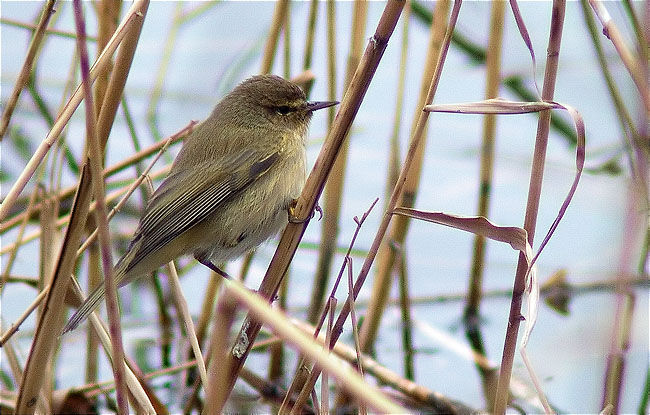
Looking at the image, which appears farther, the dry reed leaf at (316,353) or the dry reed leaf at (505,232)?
the dry reed leaf at (505,232)

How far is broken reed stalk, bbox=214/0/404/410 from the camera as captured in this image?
6.85 feet

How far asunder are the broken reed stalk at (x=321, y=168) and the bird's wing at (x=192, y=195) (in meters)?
0.71

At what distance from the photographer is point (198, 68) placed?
20.4 feet

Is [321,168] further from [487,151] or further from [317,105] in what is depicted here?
[487,151]

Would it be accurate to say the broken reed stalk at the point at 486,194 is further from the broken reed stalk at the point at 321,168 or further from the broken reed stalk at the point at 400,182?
the broken reed stalk at the point at 400,182

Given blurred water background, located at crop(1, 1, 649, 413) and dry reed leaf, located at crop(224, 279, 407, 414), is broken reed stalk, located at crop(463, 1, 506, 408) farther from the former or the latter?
dry reed leaf, located at crop(224, 279, 407, 414)

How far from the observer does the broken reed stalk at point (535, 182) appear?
2.13 m

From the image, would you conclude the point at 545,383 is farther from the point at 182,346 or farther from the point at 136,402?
the point at 136,402

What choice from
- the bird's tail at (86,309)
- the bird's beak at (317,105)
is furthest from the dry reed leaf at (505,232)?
the bird's beak at (317,105)

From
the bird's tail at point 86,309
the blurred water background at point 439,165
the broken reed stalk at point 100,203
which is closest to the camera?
the broken reed stalk at point 100,203

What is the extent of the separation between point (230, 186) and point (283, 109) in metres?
0.52

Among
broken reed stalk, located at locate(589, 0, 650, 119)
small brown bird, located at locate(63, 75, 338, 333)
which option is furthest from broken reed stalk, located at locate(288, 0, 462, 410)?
small brown bird, located at locate(63, 75, 338, 333)

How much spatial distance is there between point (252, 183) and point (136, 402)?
3.75ft

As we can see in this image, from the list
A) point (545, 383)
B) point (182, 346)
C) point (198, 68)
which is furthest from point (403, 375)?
point (198, 68)
